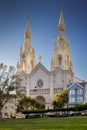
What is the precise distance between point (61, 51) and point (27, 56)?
1277cm

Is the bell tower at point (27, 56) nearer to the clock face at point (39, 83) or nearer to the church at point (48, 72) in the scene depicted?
the church at point (48, 72)

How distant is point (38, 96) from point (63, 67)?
12.2 metres

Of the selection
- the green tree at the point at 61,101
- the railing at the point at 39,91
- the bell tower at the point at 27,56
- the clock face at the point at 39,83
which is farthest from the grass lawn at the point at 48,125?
the bell tower at the point at 27,56

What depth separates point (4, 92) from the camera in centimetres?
5856

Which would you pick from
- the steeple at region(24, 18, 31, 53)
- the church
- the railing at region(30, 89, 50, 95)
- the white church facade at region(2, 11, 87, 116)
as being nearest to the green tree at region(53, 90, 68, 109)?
the white church facade at region(2, 11, 87, 116)

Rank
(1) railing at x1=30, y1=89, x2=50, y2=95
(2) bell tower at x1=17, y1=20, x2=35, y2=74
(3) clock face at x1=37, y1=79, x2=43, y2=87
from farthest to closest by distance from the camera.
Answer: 1. (2) bell tower at x1=17, y1=20, x2=35, y2=74
2. (3) clock face at x1=37, y1=79, x2=43, y2=87
3. (1) railing at x1=30, y1=89, x2=50, y2=95

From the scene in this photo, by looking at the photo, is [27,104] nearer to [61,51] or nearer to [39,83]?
[39,83]

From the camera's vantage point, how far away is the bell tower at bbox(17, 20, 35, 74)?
4700 inches

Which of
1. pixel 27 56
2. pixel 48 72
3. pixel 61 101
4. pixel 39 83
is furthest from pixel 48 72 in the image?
pixel 61 101

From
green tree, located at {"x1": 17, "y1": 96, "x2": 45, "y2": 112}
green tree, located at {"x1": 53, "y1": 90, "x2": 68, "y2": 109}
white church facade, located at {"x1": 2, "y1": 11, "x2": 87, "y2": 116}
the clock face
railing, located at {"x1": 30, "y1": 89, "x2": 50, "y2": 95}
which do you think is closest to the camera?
green tree, located at {"x1": 17, "y1": 96, "x2": 45, "y2": 112}

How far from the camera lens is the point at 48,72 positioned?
113 m

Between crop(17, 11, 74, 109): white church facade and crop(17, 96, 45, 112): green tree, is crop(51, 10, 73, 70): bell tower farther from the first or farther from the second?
crop(17, 96, 45, 112): green tree

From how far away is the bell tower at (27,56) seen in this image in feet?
392

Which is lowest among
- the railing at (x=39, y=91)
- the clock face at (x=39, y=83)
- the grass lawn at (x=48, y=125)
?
the grass lawn at (x=48, y=125)
